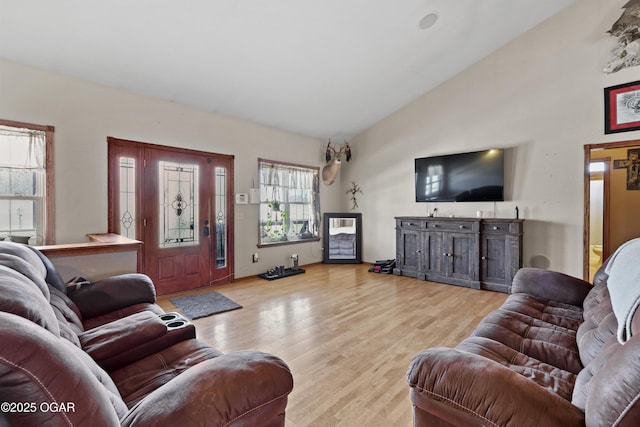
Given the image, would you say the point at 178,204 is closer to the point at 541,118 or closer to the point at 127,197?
the point at 127,197

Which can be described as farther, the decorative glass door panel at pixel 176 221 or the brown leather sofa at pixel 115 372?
the decorative glass door panel at pixel 176 221

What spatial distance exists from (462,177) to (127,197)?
4995 millimetres

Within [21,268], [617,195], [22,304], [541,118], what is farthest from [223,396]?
[617,195]

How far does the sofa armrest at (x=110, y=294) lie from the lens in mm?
2117

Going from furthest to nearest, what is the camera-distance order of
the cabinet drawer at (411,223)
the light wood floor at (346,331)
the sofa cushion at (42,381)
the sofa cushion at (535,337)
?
the cabinet drawer at (411,223)
the light wood floor at (346,331)
the sofa cushion at (535,337)
the sofa cushion at (42,381)

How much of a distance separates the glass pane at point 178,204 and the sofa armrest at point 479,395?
12.9 feet

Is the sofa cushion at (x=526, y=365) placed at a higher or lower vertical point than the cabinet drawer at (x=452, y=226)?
lower

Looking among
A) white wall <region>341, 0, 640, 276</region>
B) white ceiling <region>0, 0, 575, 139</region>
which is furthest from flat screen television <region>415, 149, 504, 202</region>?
white ceiling <region>0, 0, 575, 139</region>

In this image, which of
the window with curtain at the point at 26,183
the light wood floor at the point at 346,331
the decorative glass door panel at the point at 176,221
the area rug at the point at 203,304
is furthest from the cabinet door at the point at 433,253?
the window with curtain at the point at 26,183

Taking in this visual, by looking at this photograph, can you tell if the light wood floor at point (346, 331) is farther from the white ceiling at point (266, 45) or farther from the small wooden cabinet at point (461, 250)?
the white ceiling at point (266, 45)

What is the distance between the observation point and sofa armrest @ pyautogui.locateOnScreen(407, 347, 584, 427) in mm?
960

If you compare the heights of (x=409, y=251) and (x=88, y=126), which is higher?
(x=88, y=126)

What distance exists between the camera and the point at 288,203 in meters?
5.90

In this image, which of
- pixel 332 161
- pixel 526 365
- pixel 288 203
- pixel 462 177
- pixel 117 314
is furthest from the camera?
pixel 332 161
